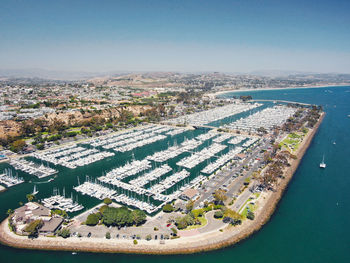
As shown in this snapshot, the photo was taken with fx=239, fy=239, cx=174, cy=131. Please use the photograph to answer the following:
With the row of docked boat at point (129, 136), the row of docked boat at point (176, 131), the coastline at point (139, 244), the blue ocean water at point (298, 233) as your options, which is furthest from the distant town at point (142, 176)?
the blue ocean water at point (298, 233)

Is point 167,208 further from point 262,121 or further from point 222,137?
point 262,121

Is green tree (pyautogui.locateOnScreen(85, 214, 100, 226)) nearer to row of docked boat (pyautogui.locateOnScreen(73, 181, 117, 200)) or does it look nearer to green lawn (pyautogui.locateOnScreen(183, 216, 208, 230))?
row of docked boat (pyautogui.locateOnScreen(73, 181, 117, 200))

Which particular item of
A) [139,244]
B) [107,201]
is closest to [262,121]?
[107,201]

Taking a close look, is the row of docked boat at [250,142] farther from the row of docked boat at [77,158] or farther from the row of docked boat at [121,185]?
the row of docked boat at [77,158]

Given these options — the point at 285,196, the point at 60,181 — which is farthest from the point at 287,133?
the point at 60,181

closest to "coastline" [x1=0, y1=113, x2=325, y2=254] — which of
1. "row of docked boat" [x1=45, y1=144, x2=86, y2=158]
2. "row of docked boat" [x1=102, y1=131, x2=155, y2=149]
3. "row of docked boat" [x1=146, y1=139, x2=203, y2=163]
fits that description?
"row of docked boat" [x1=146, y1=139, x2=203, y2=163]
